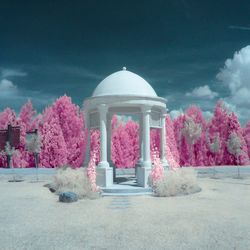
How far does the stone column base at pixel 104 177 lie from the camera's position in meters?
17.9

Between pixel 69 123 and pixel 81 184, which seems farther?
pixel 69 123

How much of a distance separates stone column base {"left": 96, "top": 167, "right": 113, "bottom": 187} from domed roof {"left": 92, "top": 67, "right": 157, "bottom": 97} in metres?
4.17

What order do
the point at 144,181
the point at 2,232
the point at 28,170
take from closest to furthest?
1. the point at 2,232
2. the point at 144,181
3. the point at 28,170

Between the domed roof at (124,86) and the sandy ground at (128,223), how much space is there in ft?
20.5

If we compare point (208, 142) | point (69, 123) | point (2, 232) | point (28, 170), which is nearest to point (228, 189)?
point (2, 232)

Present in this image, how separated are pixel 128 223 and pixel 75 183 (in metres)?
7.21

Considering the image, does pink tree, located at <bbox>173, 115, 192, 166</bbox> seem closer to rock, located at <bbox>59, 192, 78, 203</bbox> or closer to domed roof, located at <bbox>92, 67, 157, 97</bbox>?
domed roof, located at <bbox>92, 67, 157, 97</bbox>

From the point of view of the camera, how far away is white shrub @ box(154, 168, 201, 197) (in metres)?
15.8

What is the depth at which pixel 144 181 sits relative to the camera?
703 inches

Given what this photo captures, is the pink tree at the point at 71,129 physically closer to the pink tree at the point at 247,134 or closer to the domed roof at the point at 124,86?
the domed roof at the point at 124,86

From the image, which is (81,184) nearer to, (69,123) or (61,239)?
(61,239)

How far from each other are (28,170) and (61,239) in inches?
818

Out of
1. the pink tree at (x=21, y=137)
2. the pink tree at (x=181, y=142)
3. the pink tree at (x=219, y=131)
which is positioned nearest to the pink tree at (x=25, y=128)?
the pink tree at (x=21, y=137)

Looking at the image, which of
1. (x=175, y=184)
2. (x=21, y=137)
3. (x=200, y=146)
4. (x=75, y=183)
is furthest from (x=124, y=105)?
(x=200, y=146)
